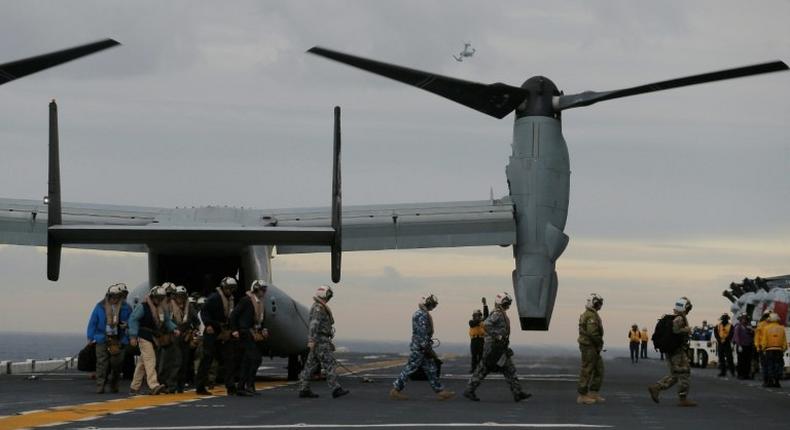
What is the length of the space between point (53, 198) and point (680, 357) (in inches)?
379

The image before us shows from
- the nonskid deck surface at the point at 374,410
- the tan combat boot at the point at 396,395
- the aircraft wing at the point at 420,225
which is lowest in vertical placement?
the nonskid deck surface at the point at 374,410

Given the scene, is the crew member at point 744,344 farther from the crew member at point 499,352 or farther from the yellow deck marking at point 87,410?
the yellow deck marking at point 87,410

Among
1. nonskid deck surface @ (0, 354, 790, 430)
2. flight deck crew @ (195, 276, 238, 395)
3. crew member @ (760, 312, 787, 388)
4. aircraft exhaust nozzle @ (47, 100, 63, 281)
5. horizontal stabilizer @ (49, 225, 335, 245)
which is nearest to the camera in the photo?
nonskid deck surface @ (0, 354, 790, 430)

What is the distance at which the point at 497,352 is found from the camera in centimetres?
1950

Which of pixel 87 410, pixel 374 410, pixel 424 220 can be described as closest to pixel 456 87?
pixel 424 220

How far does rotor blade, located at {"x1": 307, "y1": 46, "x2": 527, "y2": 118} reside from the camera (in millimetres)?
27438

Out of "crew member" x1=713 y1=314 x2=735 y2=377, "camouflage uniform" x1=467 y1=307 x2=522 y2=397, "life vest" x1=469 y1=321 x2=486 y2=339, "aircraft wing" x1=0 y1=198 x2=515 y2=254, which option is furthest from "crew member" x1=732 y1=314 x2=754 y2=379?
"camouflage uniform" x1=467 y1=307 x2=522 y2=397

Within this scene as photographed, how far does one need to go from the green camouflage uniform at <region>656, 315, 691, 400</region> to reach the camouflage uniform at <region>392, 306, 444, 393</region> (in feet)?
11.1

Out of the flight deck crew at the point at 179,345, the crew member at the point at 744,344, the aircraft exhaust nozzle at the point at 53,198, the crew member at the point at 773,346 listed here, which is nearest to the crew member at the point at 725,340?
the crew member at the point at 744,344

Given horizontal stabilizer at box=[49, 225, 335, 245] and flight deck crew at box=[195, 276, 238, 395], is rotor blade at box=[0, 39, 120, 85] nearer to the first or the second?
horizontal stabilizer at box=[49, 225, 335, 245]

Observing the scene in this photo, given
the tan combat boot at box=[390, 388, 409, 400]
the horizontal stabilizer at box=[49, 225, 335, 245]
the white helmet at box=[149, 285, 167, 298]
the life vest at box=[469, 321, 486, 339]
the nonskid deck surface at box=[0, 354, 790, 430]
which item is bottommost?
the nonskid deck surface at box=[0, 354, 790, 430]

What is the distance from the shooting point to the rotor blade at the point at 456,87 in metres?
27.4

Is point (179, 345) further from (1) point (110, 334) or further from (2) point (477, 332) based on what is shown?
(2) point (477, 332)

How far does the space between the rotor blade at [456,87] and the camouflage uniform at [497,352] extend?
8771mm
